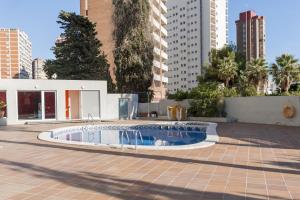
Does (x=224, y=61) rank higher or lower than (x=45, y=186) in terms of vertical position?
higher

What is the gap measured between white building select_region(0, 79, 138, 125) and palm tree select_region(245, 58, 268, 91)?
66.3 feet

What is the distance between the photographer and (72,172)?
21.9 ft

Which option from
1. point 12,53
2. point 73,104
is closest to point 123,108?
point 73,104

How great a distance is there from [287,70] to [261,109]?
18.6 meters

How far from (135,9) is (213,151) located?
96.5ft

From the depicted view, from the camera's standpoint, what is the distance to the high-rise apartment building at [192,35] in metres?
109

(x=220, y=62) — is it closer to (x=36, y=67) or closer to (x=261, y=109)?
(x=261, y=109)

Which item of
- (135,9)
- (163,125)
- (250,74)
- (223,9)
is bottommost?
(163,125)

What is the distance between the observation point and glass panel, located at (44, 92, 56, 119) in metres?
22.4

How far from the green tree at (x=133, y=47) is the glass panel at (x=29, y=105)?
42.1 ft

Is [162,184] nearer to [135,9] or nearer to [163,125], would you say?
[163,125]

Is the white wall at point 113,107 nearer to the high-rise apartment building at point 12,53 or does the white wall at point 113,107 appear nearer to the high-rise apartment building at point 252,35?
the high-rise apartment building at point 12,53

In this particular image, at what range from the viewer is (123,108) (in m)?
25.8

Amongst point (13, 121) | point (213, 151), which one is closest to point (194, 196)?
point (213, 151)
